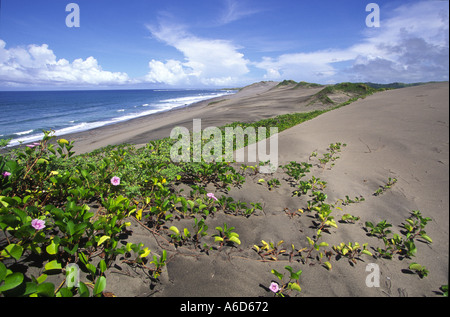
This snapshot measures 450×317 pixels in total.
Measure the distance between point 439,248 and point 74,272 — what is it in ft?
11.2

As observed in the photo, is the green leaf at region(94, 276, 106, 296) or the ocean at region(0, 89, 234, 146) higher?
the ocean at region(0, 89, 234, 146)

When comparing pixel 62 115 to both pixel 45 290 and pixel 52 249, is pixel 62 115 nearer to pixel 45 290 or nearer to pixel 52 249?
pixel 52 249

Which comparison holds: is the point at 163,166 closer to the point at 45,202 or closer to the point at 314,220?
the point at 45,202

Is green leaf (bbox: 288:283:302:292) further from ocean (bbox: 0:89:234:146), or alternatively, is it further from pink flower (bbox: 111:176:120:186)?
ocean (bbox: 0:89:234:146)

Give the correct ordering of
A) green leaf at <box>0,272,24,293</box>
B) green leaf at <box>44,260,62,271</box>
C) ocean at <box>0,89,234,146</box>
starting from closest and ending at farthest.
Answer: green leaf at <box>0,272,24,293</box> < green leaf at <box>44,260,62,271</box> < ocean at <box>0,89,234,146</box>

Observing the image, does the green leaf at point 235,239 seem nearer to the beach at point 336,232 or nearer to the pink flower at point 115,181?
the beach at point 336,232

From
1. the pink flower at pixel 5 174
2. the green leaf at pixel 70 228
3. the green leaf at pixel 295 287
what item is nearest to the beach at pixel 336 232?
the green leaf at pixel 295 287

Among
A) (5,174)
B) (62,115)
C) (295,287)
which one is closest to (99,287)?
(295,287)

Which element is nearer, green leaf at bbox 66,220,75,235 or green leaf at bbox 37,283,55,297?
green leaf at bbox 37,283,55,297

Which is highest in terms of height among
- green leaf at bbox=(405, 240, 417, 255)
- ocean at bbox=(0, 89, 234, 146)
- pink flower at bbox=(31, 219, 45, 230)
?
ocean at bbox=(0, 89, 234, 146)

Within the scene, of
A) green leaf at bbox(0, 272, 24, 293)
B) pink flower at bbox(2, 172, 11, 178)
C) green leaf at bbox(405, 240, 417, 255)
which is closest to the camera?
green leaf at bbox(0, 272, 24, 293)

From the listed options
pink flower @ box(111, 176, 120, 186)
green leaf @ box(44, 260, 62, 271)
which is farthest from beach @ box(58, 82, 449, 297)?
pink flower @ box(111, 176, 120, 186)

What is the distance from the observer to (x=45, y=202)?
2461mm
